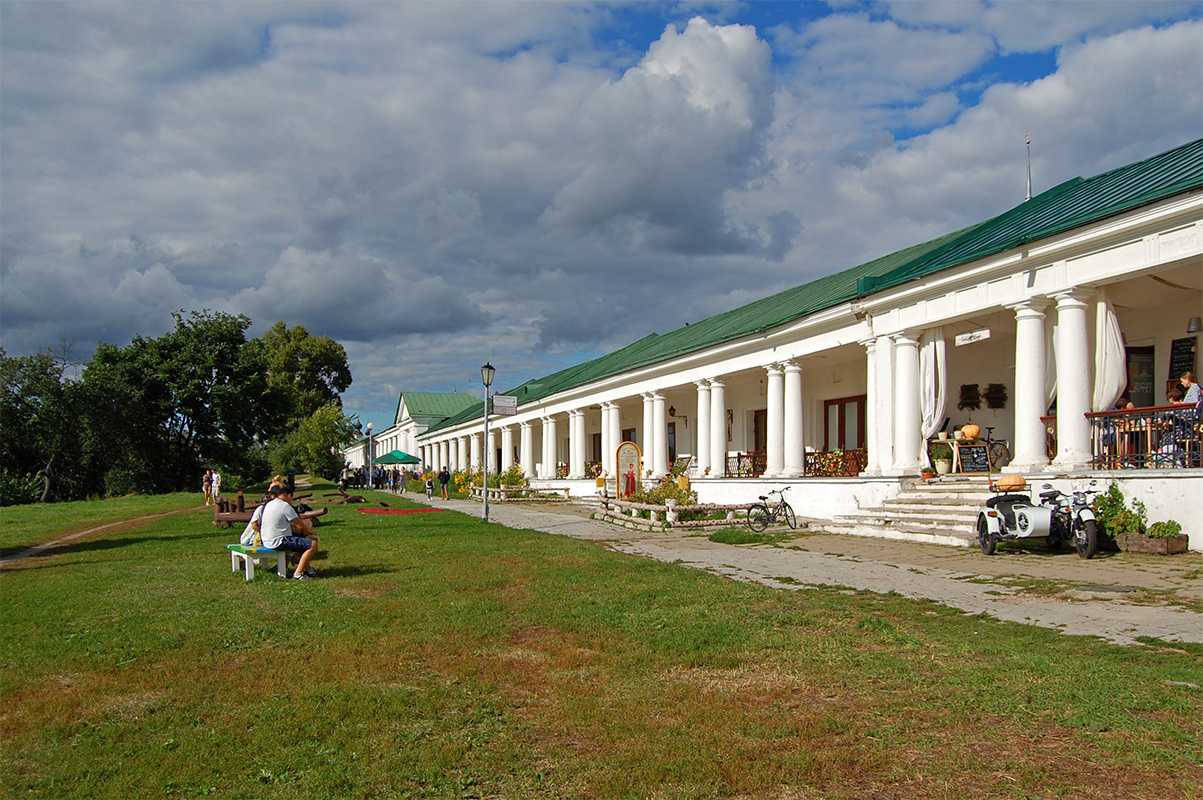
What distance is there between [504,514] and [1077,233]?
16.2 metres

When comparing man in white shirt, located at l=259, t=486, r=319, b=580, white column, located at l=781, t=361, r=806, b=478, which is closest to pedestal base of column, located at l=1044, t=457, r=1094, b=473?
white column, located at l=781, t=361, r=806, b=478

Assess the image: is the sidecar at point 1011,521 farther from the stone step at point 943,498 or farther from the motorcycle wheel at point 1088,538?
the stone step at point 943,498

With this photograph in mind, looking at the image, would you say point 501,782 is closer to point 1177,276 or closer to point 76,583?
point 76,583

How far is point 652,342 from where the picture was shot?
3916cm

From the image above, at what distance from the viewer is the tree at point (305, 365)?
250ft

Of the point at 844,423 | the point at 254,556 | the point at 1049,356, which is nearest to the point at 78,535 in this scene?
the point at 254,556

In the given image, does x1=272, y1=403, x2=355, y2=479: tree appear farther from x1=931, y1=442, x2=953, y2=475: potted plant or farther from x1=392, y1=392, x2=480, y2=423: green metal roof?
x1=931, y1=442, x2=953, y2=475: potted plant

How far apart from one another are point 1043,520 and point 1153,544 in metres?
1.40

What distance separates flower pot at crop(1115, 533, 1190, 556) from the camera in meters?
11.5

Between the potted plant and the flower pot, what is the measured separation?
5.74m

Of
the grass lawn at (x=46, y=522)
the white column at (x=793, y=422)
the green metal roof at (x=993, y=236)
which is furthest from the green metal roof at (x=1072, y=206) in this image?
the grass lawn at (x=46, y=522)

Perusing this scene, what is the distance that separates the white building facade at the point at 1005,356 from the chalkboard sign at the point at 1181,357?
0.02 metres

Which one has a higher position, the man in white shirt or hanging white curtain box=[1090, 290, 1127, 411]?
hanging white curtain box=[1090, 290, 1127, 411]

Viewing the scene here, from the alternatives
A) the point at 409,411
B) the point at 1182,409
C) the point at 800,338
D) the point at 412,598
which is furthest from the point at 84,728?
the point at 409,411
